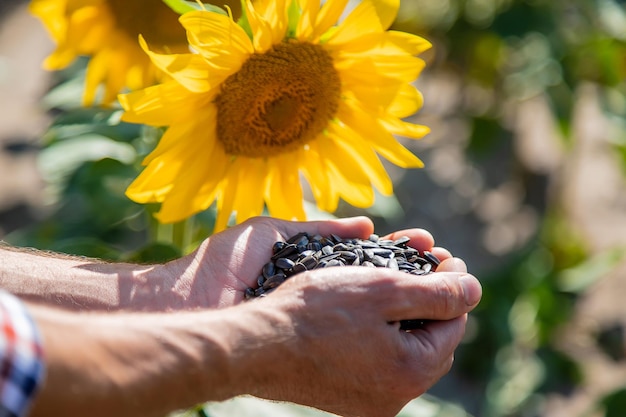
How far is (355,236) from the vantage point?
4.98 ft

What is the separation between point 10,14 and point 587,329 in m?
2.96

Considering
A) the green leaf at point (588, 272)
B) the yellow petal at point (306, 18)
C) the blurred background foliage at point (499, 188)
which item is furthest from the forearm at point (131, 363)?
the green leaf at point (588, 272)

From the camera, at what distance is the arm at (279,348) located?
34.0 inches

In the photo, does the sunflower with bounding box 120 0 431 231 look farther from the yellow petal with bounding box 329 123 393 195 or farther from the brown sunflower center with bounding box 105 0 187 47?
the brown sunflower center with bounding box 105 0 187 47

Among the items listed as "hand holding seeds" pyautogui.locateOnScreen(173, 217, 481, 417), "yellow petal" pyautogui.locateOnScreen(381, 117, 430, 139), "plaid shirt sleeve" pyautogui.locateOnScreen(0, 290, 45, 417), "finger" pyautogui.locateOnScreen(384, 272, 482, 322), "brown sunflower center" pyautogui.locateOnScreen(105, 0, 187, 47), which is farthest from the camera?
"brown sunflower center" pyautogui.locateOnScreen(105, 0, 187, 47)

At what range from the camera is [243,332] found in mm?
1050

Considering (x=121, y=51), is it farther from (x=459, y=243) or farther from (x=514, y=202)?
(x=514, y=202)

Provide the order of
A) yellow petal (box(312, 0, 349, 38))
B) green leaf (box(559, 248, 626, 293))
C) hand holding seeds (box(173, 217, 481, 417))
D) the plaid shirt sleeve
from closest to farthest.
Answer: the plaid shirt sleeve, hand holding seeds (box(173, 217, 481, 417)), yellow petal (box(312, 0, 349, 38)), green leaf (box(559, 248, 626, 293))

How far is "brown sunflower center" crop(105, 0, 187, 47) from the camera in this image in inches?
62.8

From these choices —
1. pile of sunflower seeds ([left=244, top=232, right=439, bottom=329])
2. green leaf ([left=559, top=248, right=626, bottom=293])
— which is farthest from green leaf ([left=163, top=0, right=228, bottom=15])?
green leaf ([left=559, top=248, right=626, bottom=293])

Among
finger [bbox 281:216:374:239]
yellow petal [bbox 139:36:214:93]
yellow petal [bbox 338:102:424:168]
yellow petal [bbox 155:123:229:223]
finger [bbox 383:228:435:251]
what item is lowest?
finger [bbox 383:228:435:251]

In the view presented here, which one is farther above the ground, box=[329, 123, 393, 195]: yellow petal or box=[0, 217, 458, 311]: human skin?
box=[329, 123, 393, 195]: yellow petal

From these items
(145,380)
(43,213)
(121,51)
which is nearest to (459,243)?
(43,213)

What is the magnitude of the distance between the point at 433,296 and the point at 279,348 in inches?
10.4
